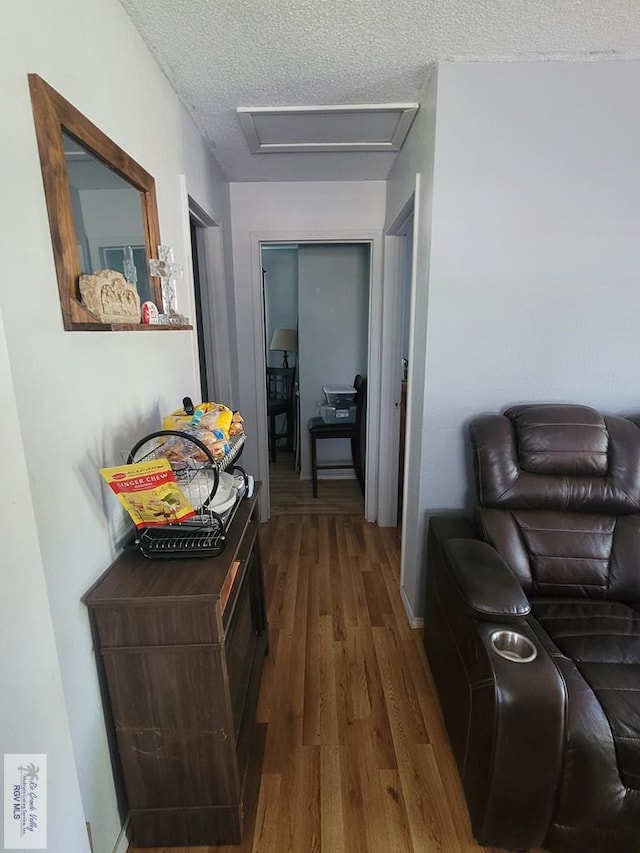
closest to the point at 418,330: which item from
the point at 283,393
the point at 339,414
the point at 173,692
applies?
the point at 173,692

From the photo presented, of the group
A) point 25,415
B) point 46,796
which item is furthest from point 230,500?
point 46,796

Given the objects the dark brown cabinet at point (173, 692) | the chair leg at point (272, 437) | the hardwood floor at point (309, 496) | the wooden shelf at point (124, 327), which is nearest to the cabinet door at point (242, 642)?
the dark brown cabinet at point (173, 692)

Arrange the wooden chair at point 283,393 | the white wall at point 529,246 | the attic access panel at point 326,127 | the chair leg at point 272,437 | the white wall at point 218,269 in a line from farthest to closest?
1. the wooden chair at point 283,393
2. the chair leg at point 272,437
3. the white wall at point 218,269
4. the attic access panel at point 326,127
5. the white wall at point 529,246

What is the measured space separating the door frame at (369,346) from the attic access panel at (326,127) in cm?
58

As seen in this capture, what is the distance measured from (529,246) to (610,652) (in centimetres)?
146

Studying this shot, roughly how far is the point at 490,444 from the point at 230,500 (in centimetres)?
100

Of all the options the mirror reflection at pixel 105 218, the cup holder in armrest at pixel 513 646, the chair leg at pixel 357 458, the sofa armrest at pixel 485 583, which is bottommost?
the chair leg at pixel 357 458

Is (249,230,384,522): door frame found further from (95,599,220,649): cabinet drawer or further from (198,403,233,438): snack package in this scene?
(95,599,220,649): cabinet drawer

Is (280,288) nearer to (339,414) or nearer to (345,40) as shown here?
(339,414)

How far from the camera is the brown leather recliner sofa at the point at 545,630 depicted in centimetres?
99

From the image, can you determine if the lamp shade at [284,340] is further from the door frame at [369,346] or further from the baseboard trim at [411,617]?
the baseboard trim at [411,617]

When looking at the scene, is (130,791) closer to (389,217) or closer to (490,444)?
(490,444)

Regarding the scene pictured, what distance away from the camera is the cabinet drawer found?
96 cm

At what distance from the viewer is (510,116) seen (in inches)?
60.3
